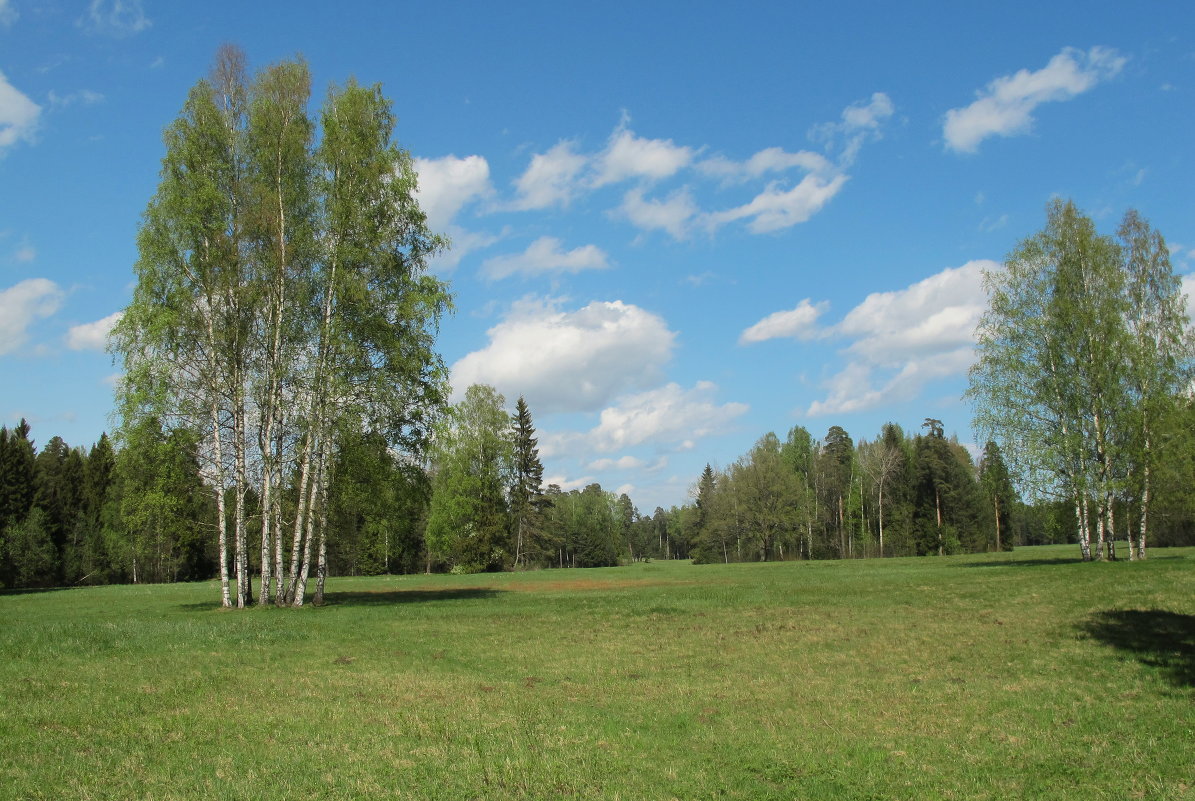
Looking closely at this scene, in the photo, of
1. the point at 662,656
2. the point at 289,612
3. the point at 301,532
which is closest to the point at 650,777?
the point at 662,656

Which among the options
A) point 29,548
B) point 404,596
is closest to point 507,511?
point 29,548

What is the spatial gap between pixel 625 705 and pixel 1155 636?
13.3m

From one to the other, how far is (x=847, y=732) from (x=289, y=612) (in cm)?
2147

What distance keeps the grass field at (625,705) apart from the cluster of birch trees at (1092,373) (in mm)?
14426

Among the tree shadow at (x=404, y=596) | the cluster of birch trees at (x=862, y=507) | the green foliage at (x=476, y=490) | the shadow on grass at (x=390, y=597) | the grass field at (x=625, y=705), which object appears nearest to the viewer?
the grass field at (x=625, y=705)

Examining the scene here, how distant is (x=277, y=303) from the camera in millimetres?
29734

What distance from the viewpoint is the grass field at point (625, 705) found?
28.9 feet

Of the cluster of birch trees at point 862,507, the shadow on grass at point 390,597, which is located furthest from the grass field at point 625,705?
the cluster of birch trees at point 862,507

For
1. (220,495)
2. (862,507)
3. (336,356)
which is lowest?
(862,507)

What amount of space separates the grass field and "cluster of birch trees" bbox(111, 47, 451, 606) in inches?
305

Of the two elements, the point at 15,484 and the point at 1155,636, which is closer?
the point at 1155,636

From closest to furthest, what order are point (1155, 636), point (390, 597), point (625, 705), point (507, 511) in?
point (625, 705) → point (1155, 636) → point (390, 597) → point (507, 511)

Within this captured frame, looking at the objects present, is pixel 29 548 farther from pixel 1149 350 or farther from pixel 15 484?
pixel 1149 350

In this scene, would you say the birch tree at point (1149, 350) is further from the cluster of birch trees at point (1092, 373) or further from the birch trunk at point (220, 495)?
the birch trunk at point (220, 495)
